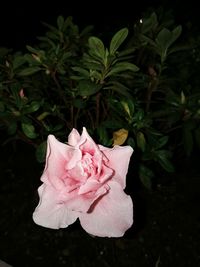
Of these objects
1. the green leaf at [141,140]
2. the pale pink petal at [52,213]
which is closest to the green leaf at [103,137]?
the green leaf at [141,140]

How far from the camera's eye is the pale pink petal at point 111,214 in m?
0.84

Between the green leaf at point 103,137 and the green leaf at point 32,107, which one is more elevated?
the green leaf at point 32,107

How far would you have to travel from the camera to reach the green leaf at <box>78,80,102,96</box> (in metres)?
1.11

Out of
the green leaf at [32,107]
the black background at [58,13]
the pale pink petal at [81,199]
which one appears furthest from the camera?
the black background at [58,13]

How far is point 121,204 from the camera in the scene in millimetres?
844

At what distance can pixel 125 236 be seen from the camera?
1654 mm

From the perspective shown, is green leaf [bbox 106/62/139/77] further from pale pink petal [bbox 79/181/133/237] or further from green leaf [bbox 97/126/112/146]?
pale pink petal [bbox 79/181/133/237]

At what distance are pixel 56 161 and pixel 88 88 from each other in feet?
1.13

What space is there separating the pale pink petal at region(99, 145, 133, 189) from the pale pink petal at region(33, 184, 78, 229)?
12cm

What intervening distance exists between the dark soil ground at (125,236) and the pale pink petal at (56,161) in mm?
650

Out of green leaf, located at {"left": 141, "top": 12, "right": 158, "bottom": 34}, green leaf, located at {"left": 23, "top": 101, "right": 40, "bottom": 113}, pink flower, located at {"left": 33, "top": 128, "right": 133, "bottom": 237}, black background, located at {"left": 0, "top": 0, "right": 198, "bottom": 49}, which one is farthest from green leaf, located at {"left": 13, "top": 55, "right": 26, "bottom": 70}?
black background, located at {"left": 0, "top": 0, "right": 198, "bottom": 49}

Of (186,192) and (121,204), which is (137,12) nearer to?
(186,192)

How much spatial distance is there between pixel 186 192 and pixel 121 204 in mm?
1074

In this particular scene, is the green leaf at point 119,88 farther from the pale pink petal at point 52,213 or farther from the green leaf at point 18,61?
the pale pink petal at point 52,213
